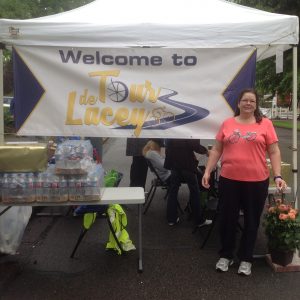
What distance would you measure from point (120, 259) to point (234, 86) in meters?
2.15

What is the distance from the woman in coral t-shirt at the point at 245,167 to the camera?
3711 mm

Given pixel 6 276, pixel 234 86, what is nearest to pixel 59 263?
pixel 6 276

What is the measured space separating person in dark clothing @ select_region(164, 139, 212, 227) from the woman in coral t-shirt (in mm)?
1081

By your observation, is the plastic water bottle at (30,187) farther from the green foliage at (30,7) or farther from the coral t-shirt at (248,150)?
the green foliage at (30,7)

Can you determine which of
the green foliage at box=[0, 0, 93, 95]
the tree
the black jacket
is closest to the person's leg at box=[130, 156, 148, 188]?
the black jacket

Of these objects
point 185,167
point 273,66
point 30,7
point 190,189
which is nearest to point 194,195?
point 190,189

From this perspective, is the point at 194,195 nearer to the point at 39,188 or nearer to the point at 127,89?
the point at 127,89

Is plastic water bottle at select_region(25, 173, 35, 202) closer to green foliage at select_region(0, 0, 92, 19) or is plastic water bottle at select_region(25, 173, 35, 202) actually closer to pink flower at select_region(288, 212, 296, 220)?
pink flower at select_region(288, 212, 296, 220)

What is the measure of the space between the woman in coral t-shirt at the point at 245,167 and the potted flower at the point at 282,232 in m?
0.24

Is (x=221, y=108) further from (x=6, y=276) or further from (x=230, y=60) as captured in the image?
(x=6, y=276)

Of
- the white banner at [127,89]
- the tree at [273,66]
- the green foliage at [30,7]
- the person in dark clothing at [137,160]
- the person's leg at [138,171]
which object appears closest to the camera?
the white banner at [127,89]

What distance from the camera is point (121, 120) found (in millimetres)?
4223

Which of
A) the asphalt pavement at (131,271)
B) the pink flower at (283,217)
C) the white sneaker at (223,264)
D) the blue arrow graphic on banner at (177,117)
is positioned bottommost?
the asphalt pavement at (131,271)

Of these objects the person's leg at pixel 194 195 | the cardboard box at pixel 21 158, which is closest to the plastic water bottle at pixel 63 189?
the cardboard box at pixel 21 158
